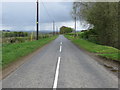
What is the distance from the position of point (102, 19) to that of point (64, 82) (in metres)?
20.9

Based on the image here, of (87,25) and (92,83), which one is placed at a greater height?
(87,25)

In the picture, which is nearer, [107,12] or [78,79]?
[78,79]

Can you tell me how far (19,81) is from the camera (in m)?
6.27

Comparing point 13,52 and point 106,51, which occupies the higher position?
point 13,52

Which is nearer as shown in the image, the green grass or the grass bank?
the green grass

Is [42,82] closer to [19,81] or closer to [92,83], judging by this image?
[19,81]

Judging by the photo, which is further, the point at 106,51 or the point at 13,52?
the point at 106,51

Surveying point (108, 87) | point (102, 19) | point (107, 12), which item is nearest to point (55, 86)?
point (108, 87)

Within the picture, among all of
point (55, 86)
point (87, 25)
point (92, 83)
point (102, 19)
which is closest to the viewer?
point (55, 86)

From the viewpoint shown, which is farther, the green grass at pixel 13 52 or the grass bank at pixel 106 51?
the grass bank at pixel 106 51

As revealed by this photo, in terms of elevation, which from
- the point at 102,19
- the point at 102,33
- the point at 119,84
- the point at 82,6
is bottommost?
the point at 119,84

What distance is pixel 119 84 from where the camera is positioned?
20.0 feet

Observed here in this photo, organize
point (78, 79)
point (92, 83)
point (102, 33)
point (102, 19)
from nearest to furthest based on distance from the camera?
point (92, 83) < point (78, 79) < point (102, 19) < point (102, 33)

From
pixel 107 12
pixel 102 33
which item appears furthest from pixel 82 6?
pixel 107 12
